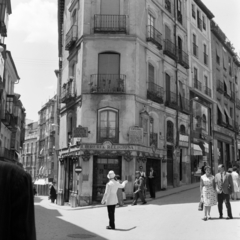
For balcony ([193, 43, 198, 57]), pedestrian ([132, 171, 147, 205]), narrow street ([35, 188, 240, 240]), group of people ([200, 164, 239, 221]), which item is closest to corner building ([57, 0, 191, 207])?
pedestrian ([132, 171, 147, 205])

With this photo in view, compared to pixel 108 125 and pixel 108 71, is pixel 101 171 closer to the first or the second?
pixel 108 125

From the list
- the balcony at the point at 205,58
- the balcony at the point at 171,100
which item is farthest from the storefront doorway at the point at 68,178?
the balcony at the point at 205,58

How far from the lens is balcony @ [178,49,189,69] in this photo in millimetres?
26348

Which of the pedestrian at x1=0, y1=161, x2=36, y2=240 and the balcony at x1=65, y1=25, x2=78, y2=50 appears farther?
the balcony at x1=65, y1=25, x2=78, y2=50

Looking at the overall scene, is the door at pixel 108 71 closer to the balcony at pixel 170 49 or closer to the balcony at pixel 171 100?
the balcony at pixel 170 49

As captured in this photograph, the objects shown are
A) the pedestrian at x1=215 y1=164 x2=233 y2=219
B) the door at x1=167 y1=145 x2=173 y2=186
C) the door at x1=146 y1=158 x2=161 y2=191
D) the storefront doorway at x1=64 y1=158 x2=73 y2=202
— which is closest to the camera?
the pedestrian at x1=215 y1=164 x2=233 y2=219

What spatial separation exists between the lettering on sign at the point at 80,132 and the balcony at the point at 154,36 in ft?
23.6

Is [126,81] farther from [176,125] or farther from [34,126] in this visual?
[34,126]

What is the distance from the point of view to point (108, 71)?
68.7ft

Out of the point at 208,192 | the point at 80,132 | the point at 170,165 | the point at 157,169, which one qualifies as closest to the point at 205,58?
the point at 170,165

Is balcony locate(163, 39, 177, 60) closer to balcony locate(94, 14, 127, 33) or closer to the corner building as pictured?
the corner building

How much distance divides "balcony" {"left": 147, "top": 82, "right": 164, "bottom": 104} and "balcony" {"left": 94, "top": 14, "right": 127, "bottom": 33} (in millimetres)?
3986

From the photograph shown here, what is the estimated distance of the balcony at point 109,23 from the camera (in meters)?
21.0

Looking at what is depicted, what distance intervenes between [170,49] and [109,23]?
18.8 feet
